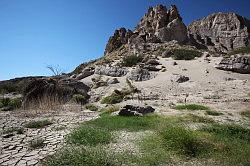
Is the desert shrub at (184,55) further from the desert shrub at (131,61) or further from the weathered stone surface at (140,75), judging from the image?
the weathered stone surface at (140,75)

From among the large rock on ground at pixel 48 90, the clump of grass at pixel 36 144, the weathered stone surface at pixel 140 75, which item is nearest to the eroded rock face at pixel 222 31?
the weathered stone surface at pixel 140 75

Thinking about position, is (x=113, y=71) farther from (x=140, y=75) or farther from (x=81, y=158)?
(x=81, y=158)

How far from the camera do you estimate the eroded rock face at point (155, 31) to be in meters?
49.5

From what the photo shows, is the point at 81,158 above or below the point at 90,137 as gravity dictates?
below

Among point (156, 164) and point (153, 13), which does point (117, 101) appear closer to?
point (156, 164)

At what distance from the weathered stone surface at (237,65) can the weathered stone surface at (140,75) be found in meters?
7.58

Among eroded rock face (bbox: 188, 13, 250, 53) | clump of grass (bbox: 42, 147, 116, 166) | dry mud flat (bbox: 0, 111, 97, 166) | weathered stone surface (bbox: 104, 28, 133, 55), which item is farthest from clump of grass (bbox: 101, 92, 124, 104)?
eroded rock face (bbox: 188, 13, 250, 53)

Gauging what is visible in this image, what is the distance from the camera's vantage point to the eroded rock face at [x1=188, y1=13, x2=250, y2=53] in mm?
67812

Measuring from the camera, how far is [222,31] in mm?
73875

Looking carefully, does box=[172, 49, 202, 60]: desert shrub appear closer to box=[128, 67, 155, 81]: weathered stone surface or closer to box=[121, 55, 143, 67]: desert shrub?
box=[121, 55, 143, 67]: desert shrub

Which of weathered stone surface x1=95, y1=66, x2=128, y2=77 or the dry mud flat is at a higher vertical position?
weathered stone surface x1=95, y1=66, x2=128, y2=77

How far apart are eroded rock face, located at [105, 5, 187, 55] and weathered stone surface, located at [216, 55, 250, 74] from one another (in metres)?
17.6

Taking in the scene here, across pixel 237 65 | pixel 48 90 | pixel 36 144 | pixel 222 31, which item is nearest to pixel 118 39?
pixel 222 31

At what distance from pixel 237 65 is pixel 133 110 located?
18729mm
